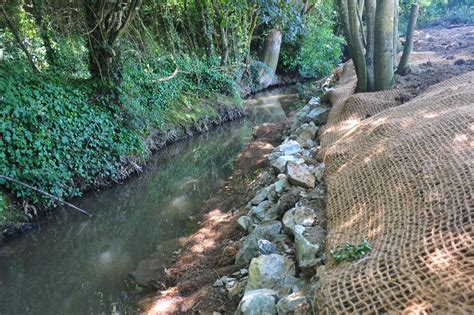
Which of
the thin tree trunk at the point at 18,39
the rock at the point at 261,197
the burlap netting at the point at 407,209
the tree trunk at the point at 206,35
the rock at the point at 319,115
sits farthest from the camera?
the tree trunk at the point at 206,35

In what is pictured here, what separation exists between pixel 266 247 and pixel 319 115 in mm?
4905

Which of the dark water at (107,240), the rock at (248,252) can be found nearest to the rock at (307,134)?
the dark water at (107,240)

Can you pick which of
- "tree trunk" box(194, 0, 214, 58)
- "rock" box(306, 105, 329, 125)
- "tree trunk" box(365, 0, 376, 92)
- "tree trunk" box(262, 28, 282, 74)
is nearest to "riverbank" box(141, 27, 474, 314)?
"tree trunk" box(365, 0, 376, 92)

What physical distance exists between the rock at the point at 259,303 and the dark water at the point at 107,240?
1.95m

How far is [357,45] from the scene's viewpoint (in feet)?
24.7

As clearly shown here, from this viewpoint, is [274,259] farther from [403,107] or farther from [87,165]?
[87,165]

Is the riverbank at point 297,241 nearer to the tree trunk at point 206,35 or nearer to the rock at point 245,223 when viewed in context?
the rock at point 245,223

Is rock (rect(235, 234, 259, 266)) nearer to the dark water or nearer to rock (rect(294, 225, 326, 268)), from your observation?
rock (rect(294, 225, 326, 268))

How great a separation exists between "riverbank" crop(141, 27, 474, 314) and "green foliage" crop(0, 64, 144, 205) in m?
2.61

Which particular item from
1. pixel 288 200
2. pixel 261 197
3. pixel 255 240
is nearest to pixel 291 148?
pixel 261 197

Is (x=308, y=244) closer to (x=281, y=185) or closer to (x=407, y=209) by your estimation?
(x=407, y=209)

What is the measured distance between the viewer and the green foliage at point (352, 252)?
2740 mm

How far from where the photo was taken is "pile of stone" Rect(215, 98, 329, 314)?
3.01 metres

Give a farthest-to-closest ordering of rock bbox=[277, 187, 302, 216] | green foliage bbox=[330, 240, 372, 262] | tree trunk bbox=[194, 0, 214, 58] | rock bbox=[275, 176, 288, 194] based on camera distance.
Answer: tree trunk bbox=[194, 0, 214, 58], rock bbox=[275, 176, 288, 194], rock bbox=[277, 187, 302, 216], green foliage bbox=[330, 240, 372, 262]
